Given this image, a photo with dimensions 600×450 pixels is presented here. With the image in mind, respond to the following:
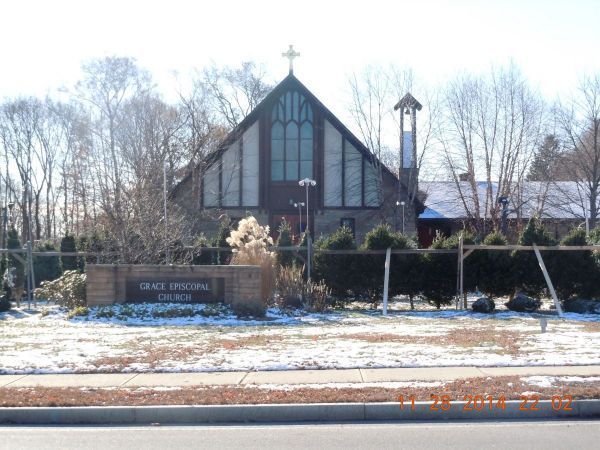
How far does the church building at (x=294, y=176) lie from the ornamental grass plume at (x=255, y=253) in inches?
587

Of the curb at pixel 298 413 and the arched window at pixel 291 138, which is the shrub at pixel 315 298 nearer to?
the curb at pixel 298 413

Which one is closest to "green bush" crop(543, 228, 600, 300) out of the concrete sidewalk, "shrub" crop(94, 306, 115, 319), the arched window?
the concrete sidewalk

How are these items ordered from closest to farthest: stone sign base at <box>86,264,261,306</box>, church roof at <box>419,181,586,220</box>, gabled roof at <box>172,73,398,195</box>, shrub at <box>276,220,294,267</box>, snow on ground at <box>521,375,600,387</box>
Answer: snow on ground at <box>521,375,600,387</box> < stone sign base at <box>86,264,261,306</box> < shrub at <box>276,220,294,267</box> < gabled roof at <box>172,73,398,195</box> < church roof at <box>419,181,586,220</box>

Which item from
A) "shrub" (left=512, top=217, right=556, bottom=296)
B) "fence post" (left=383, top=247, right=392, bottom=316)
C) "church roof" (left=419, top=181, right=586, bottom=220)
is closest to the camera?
"fence post" (left=383, top=247, right=392, bottom=316)

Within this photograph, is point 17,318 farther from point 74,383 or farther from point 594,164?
point 594,164

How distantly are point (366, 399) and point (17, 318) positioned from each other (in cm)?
1251

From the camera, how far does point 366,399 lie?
8766 millimetres

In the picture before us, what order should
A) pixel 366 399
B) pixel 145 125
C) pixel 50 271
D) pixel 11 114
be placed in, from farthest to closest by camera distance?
1. pixel 11 114
2. pixel 145 125
3. pixel 50 271
4. pixel 366 399

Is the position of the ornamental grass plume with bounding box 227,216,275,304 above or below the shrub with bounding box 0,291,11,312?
above

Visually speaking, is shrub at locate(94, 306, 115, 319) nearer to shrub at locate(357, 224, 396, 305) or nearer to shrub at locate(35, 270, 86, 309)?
shrub at locate(35, 270, 86, 309)

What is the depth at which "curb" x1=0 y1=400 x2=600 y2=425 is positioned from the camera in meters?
8.49

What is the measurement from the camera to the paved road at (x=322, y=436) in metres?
7.42

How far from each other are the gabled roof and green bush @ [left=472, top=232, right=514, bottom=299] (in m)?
14.4

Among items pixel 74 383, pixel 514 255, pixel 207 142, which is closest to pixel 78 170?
pixel 207 142
